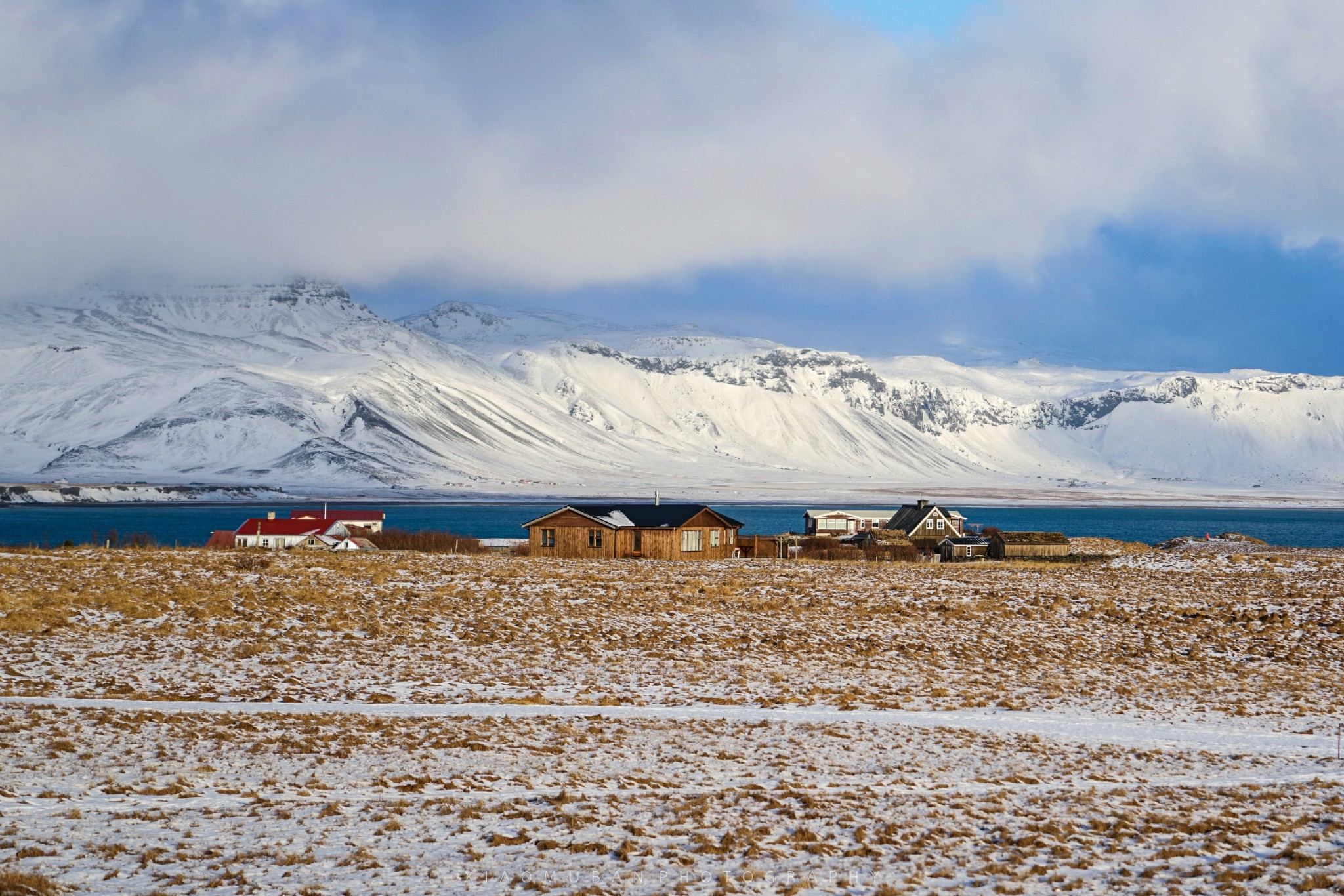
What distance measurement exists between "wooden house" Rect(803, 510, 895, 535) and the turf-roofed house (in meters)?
41.4

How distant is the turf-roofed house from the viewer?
208 ft

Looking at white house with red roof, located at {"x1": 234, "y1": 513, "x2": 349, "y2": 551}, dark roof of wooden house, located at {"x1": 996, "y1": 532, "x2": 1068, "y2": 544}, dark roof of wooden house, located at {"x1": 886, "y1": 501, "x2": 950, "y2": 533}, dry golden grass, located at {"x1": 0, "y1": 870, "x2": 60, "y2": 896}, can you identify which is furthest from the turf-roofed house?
dry golden grass, located at {"x1": 0, "y1": 870, "x2": 60, "y2": 896}

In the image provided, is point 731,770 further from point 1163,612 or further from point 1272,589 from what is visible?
point 1272,589

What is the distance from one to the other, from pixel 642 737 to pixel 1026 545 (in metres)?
62.6

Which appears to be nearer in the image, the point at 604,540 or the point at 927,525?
the point at 604,540

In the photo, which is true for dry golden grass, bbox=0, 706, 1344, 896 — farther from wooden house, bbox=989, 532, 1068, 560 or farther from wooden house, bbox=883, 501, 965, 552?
wooden house, bbox=883, 501, 965, 552

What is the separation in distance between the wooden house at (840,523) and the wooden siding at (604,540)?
139ft

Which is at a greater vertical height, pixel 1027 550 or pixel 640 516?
pixel 640 516

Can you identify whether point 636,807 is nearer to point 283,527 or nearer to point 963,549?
point 963,549

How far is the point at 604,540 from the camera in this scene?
2510 inches

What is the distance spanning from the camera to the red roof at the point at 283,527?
3157 inches

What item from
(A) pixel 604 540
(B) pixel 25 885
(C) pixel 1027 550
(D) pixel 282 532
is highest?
(A) pixel 604 540

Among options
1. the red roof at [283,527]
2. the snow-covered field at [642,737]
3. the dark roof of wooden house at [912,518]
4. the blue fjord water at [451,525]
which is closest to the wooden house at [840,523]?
the dark roof of wooden house at [912,518]

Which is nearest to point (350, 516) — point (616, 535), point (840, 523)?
point (616, 535)
